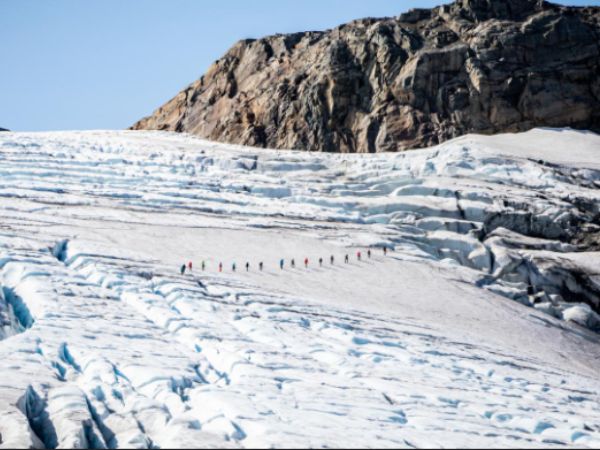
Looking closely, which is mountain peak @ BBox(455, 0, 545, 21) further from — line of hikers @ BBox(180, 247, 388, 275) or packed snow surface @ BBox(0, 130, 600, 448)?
line of hikers @ BBox(180, 247, 388, 275)

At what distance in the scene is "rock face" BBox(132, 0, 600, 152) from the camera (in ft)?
245

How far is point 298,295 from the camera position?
3675 centimetres

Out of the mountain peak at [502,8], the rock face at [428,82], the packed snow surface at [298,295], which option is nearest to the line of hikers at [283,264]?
the packed snow surface at [298,295]

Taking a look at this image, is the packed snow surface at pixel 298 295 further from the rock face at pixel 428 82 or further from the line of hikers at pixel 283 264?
the rock face at pixel 428 82

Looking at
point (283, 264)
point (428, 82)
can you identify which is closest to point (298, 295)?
point (283, 264)

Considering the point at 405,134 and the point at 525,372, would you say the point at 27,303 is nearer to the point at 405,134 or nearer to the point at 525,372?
the point at 525,372

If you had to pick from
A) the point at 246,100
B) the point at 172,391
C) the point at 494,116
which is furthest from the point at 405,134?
the point at 172,391

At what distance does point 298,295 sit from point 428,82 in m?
47.3

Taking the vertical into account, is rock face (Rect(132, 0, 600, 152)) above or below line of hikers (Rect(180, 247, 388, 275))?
above

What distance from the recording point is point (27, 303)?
2838cm

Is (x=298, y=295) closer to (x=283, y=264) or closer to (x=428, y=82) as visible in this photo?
(x=283, y=264)

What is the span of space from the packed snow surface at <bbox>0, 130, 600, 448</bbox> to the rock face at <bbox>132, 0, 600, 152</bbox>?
4883 mm

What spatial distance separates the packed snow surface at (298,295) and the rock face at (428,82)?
488 centimetres

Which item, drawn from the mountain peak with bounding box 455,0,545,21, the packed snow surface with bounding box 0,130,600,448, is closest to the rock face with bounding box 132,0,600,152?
the mountain peak with bounding box 455,0,545,21
